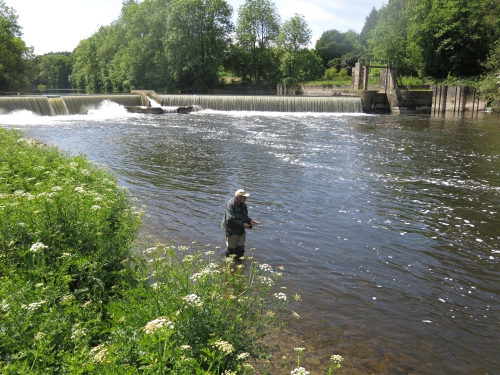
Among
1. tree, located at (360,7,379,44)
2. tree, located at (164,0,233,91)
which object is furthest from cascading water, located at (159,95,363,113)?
tree, located at (360,7,379,44)

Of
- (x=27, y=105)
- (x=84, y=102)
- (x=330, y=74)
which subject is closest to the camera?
(x=27, y=105)

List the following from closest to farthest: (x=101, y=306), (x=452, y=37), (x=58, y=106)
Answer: (x=101, y=306)
(x=58, y=106)
(x=452, y=37)

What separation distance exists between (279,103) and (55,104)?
776 inches

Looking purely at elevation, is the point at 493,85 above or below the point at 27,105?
above

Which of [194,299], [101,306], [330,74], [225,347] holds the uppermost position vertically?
[330,74]

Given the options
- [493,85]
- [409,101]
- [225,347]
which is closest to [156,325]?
[225,347]

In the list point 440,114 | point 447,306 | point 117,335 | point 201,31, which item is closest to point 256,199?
point 447,306

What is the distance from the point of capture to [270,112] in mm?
39344

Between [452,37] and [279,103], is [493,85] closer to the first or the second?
[452,37]

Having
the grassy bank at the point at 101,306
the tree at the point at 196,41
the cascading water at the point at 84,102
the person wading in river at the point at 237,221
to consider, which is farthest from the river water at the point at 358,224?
the tree at the point at 196,41

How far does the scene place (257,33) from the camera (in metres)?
65.8

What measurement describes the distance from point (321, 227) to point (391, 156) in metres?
9.95

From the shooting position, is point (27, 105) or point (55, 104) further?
point (55, 104)

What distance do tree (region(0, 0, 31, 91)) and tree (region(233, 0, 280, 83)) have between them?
106ft
